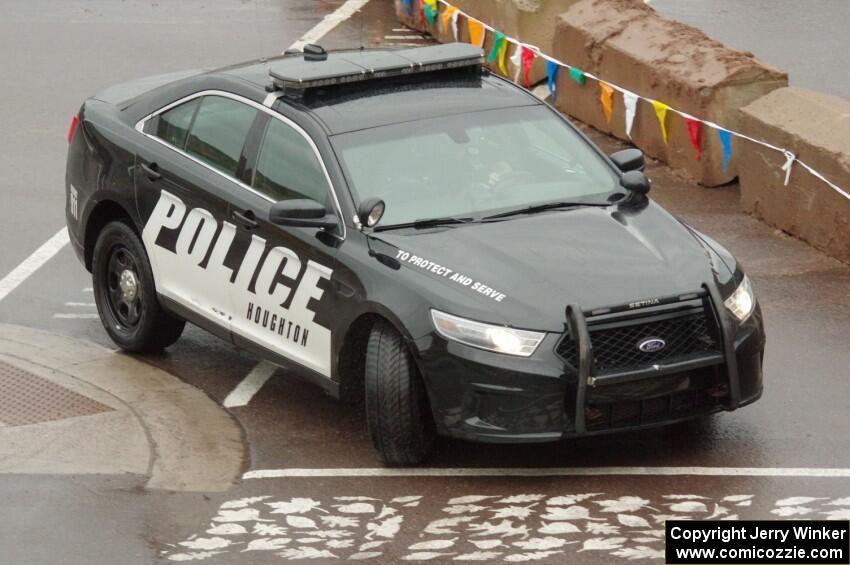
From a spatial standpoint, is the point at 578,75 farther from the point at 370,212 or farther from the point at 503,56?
the point at 370,212

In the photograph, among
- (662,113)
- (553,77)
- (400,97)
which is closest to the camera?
(400,97)

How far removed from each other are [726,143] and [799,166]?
124 cm

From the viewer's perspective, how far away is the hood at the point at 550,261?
834cm

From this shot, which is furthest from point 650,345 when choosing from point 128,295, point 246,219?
point 128,295

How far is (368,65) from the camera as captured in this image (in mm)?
9891

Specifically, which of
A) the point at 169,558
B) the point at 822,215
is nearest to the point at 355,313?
the point at 169,558

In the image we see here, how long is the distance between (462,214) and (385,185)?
45 centimetres

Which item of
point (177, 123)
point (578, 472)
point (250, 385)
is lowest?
point (250, 385)

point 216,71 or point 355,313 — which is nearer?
point 355,313

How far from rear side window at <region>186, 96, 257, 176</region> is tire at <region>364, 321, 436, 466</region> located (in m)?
1.77

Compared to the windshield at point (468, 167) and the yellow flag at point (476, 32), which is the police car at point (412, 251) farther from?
the yellow flag at point (476, 32)

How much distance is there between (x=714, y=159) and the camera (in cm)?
1380

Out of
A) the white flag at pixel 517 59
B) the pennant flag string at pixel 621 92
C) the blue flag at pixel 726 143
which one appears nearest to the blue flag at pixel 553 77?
the pennant flag string at pixel 621 92

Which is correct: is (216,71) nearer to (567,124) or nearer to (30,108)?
(567,124)
